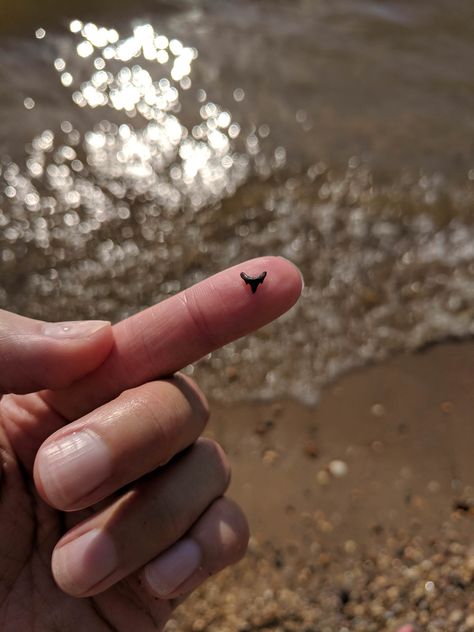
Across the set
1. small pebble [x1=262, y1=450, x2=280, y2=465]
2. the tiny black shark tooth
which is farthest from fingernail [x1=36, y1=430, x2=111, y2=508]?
small pebble [x1=262, y1=450, x2=280, y2=465]

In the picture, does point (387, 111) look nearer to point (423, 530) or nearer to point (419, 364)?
point (419, 364)

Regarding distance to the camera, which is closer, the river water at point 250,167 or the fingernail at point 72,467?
the fingernail at point 72,467

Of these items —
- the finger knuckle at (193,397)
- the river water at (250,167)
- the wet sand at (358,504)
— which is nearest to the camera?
the finger knuckle at (193,397)

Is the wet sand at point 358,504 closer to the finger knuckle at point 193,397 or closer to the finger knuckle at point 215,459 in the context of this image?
the finger knuckle at point 215,459

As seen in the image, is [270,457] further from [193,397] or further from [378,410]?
[193,397]

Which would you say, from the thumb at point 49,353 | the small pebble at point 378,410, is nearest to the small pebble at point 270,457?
the small pebble at point 378,410

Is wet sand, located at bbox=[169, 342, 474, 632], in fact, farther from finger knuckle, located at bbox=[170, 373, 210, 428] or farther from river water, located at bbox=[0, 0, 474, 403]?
finger knuckle, located at bbox=[170, 373, 210, 428]
